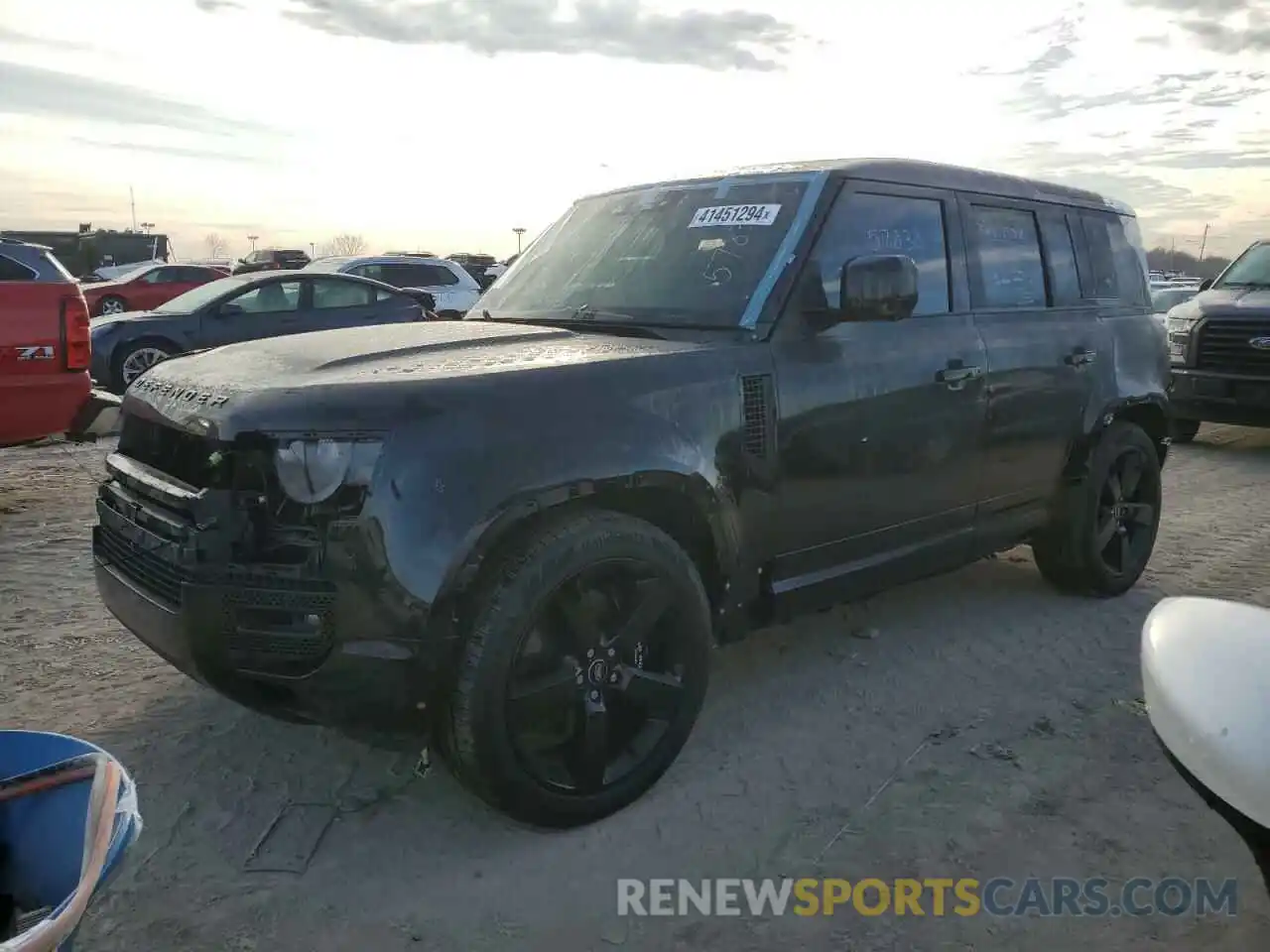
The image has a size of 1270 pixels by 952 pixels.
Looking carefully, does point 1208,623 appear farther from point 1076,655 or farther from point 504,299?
point 504,299

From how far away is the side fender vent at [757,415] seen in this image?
3.39 m

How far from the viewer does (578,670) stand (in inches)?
118

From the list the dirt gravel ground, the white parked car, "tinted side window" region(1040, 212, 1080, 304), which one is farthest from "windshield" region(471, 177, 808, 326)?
the white parked car

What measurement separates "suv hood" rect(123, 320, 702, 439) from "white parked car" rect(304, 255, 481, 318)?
12.3 metres

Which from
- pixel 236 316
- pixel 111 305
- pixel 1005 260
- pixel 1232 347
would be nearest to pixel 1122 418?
pixel 1005 260

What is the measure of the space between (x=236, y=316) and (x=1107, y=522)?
9.34 m

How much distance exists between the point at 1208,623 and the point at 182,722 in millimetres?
3224

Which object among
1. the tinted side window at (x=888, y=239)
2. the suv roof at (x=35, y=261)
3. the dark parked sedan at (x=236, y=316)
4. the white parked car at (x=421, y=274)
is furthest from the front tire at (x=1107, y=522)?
the white parked car at (x=421, y=274)

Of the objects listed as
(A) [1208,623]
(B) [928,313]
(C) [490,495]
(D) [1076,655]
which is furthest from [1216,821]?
(C) [490,495]

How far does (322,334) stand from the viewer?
3779mm

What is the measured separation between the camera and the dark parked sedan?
36.9ft

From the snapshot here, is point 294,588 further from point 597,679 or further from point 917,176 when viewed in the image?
point 917,176

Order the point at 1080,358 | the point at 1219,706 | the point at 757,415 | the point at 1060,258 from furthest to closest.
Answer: the point at 1060,258, the point at 1080,358, the point at 757,415, the point at 1219,706

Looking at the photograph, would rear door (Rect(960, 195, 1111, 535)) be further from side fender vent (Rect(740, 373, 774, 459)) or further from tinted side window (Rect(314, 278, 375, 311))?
tinted side window (Rect(314, 278, 375, 311))
